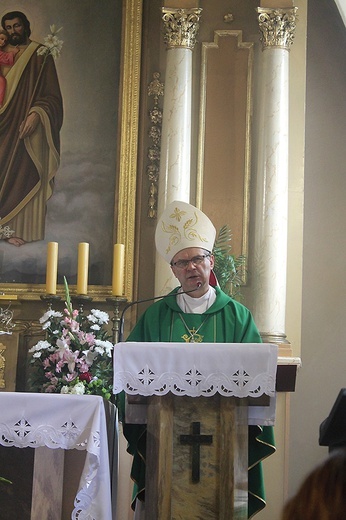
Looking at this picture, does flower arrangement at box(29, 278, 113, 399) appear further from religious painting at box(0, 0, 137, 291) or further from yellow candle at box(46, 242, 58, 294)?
religious painting at box(0, 0, 137, 291)

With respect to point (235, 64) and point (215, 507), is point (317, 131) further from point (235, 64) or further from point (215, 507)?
point (215, 507)

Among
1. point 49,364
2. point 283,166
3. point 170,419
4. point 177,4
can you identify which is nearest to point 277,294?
point 283,166

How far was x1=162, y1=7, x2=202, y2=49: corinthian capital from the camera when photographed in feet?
20.0

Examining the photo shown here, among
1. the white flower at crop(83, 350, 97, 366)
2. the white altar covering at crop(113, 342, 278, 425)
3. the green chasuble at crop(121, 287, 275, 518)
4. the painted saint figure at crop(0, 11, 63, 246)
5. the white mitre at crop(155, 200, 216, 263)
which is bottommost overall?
the white flower at crop(83, 350, 97, 366)

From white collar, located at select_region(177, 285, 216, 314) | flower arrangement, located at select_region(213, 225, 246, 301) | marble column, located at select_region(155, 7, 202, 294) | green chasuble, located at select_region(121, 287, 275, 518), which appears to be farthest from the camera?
marble column, located at select_region(155, 7, 202, 294)

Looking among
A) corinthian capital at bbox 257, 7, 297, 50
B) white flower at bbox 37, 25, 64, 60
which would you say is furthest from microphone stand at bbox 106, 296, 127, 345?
corinthian capital at bbox 257, 7, 297, 50

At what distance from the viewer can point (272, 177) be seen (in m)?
5.83

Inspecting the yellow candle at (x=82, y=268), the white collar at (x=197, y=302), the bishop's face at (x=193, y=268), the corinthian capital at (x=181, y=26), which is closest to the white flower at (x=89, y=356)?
the yellow candle at (x=82, y=268)

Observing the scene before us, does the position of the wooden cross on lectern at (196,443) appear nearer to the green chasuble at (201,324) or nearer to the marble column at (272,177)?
the green chasuble at (201,324)

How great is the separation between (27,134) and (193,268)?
8.71ft

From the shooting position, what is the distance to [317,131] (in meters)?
6.24

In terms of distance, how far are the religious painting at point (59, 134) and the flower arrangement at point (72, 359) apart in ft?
3.26

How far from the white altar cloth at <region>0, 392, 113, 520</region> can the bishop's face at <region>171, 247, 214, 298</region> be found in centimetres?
89

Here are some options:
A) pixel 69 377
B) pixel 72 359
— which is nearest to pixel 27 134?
pixel 72 359
